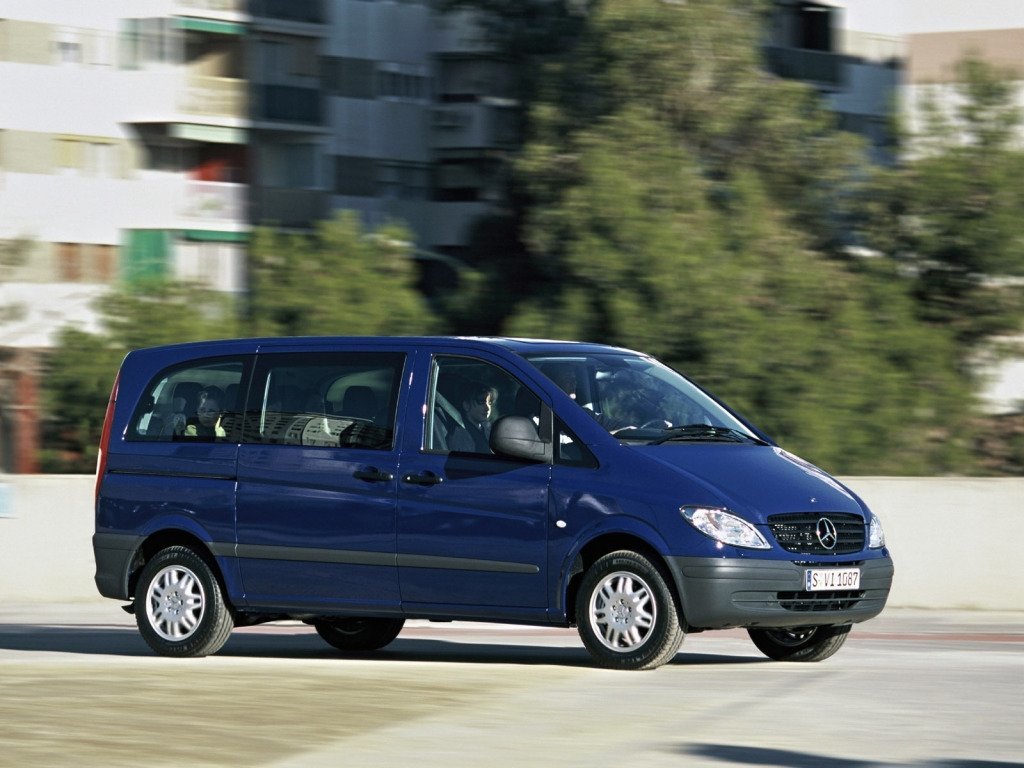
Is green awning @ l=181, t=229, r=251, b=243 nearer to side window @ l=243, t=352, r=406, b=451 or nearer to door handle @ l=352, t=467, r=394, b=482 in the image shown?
side window @ l=243, t=352, r=406, b=451

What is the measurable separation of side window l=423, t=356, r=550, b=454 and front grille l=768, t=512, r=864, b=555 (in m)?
1.50

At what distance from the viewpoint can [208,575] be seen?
500 inches

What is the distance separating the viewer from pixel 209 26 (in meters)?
50.2

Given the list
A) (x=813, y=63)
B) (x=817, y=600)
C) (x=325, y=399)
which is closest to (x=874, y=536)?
(x=817, y=600)

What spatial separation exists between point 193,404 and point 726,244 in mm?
13437

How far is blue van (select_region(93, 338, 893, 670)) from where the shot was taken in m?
11.2

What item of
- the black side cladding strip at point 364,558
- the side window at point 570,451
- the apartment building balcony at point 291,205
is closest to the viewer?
the side window at point 570,451

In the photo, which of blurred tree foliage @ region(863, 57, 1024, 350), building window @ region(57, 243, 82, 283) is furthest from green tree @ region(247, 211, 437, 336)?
building window @ region(57, 243, 82, 283)

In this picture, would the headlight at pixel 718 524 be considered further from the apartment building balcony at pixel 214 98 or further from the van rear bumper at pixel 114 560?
the apartment building balcony at pixel 214 98

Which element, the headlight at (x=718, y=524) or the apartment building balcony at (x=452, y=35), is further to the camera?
the apartment building balcony at (x=452, y=35)

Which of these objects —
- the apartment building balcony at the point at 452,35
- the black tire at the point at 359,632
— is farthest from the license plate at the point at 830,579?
the apartment building balcony at the point at 452,35

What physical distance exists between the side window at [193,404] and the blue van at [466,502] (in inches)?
0.6

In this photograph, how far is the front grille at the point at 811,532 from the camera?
11.3 m

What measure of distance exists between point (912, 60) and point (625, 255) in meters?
17.5
